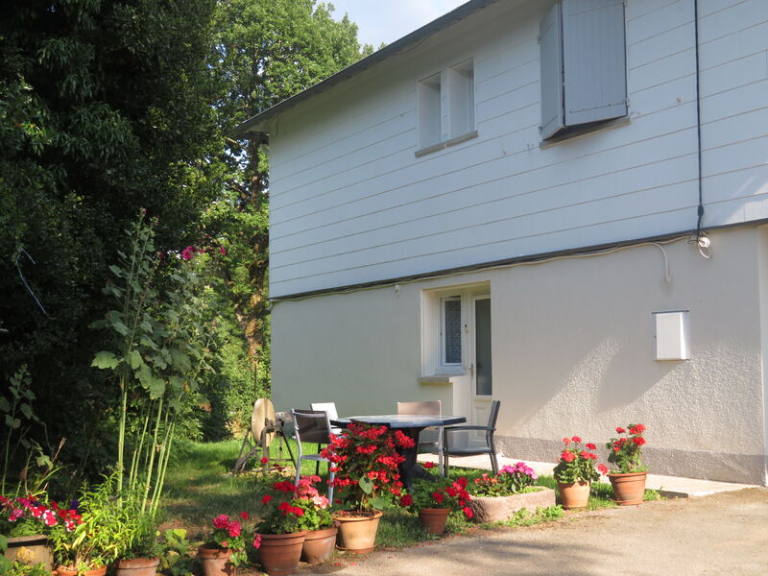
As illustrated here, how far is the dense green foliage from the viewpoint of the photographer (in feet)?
18.8

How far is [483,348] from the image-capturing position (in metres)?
10.7

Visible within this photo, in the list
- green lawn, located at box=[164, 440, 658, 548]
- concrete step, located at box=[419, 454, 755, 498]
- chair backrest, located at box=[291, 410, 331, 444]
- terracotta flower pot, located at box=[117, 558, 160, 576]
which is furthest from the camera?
chair backrest, located at box=[291, 410, 331, 444]

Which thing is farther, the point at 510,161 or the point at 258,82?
the point at 258,82

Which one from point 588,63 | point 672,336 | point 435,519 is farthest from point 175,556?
point 588,63

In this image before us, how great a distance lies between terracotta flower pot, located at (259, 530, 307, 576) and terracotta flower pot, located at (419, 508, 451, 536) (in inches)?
49.2

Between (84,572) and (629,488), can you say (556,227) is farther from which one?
(84,572)

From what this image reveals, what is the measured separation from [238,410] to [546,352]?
416 inches

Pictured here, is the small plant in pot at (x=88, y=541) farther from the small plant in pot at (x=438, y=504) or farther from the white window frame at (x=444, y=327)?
the white window frame at (x=444, y=327)

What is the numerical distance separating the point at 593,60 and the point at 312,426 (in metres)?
4.85

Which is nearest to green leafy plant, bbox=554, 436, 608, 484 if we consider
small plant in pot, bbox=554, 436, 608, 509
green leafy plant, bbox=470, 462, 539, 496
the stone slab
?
small plant in pot, bbox=554, 436, 608, 509

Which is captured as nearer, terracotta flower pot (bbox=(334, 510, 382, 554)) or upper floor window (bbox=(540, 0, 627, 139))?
terracotta flower pot (bbox=(334, 510, 382, 554))

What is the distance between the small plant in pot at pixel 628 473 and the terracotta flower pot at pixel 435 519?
6.10ft

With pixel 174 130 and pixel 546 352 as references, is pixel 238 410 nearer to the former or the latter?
pixel 546 352

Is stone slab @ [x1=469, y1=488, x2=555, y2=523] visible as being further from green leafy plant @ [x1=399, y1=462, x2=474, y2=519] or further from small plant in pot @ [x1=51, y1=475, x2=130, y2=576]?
small plant in pot @ [x1=51, y1=475, x2=130, y2=576]
